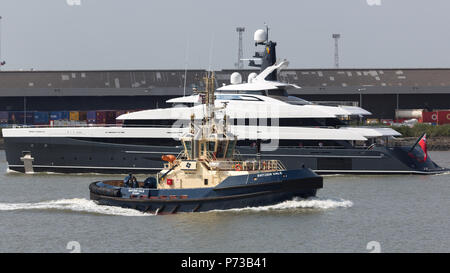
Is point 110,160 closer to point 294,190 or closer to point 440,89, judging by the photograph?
point 294,190

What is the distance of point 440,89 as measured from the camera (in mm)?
99750

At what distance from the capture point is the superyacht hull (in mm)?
54594

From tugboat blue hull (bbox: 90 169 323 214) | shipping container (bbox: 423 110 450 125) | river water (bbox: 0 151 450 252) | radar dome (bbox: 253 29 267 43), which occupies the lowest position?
river water (bbox: 0 151 450 252)

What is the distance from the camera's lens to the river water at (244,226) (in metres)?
30.5

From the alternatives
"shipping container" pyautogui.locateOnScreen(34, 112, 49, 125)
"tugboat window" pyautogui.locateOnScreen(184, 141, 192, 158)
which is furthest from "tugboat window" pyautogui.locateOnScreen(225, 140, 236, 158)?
"shipping container" pyautogui.locateOnScreen(34, 112, 49, 125)

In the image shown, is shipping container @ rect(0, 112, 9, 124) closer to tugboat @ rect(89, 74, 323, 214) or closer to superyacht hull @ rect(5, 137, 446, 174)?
superyacht hull @ rect(5, 137, 446, 174)

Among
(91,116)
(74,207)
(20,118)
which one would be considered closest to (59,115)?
(91,116)

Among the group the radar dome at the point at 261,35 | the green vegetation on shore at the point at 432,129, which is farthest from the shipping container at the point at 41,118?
the green vegetation on shore at the point at 432,129

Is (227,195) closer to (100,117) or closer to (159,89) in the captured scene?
(100,117)

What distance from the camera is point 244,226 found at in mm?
33375

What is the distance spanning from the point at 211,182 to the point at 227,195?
1063mm

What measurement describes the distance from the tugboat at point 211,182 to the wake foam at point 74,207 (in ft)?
1.19
